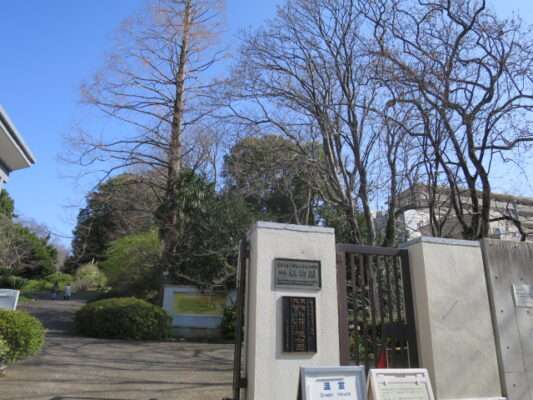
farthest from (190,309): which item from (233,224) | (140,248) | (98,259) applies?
(98,259)

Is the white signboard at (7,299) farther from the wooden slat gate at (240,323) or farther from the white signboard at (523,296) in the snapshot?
the white signboard at (523,296)

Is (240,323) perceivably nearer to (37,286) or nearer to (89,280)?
(89,280)

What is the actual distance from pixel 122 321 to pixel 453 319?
1002 centimetres

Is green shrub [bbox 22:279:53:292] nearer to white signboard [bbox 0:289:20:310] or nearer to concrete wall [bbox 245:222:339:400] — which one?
white signboard [bbox 0:289:20:310]

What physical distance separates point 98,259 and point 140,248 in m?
14.7

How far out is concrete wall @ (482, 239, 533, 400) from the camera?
15.6 feet

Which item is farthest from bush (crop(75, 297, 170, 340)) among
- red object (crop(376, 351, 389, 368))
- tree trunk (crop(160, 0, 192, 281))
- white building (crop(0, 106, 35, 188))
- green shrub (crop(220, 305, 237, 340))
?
red object (crop(376, 351, 389, 368))

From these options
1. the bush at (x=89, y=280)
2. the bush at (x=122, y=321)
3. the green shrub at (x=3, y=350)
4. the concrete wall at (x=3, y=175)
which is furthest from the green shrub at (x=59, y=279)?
the concrete wall at (x=3, y=175)

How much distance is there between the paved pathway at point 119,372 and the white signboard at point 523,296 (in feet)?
13.7

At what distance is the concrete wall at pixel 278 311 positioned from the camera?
404 centimetres

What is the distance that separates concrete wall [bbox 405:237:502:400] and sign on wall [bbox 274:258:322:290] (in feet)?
4.42

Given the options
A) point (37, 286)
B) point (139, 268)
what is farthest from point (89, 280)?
point (139, 268)

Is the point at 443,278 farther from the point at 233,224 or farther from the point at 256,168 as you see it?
the point at 233,224

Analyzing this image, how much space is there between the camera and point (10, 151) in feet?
20.1
